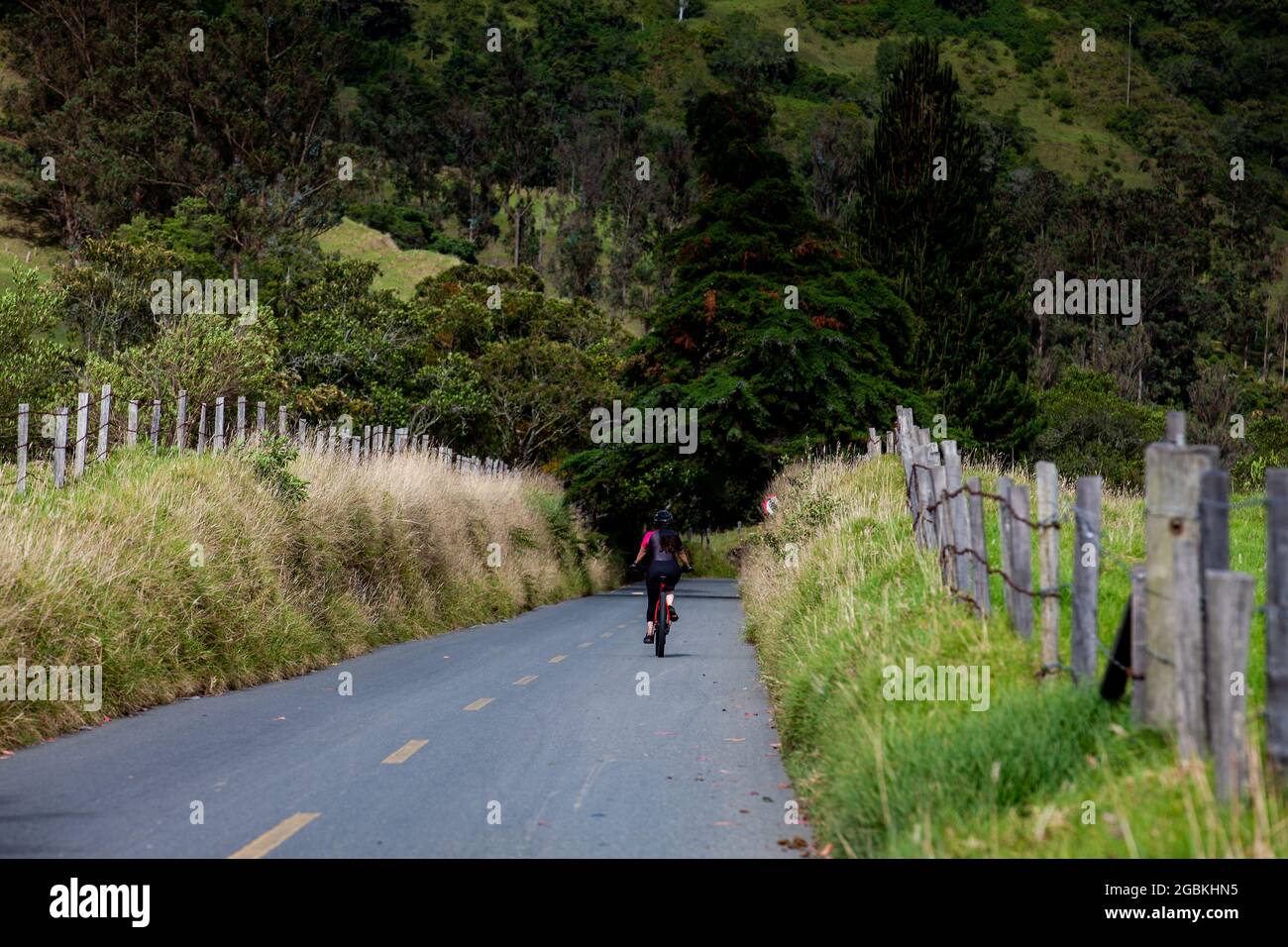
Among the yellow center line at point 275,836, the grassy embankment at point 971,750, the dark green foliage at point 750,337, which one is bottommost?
the yellow center line at point 275,836

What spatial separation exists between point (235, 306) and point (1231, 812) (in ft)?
152

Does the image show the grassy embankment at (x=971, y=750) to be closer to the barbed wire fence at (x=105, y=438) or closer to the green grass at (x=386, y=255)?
the barbed wire fence at (x=105, y=438)

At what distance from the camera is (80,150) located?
64.5 meters

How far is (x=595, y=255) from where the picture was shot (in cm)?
8512

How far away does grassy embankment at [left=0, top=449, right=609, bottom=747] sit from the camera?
1046cm

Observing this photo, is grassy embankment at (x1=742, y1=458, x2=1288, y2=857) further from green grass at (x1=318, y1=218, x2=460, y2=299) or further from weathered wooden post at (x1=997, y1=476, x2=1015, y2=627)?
green grass at (x1=318, y1=218, x2=460, y2=299)

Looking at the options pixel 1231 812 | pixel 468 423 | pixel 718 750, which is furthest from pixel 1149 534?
pixel 468 423

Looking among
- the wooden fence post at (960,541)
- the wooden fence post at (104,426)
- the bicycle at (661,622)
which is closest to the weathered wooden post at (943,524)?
the wooden fence post at (960,541)

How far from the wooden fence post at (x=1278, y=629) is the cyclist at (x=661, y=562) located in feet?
44.4

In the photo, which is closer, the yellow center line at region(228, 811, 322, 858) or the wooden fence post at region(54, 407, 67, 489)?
the yellow center line at region(228, 811, 322, 858)

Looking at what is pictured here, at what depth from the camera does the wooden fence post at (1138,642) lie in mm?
5660

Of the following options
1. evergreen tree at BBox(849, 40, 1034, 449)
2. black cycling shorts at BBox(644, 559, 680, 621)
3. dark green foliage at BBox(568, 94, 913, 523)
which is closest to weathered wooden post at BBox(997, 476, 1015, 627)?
black cycling shorts at BBox(644, 559, 680, 621)

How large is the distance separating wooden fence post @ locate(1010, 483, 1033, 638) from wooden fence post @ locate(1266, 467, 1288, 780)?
298 cm

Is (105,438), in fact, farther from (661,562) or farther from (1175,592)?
(1175,592)
